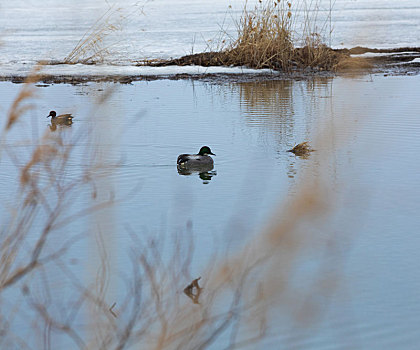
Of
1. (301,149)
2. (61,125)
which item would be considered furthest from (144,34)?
(301,149)

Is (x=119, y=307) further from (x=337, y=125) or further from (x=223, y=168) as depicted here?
(x=223, y=168)

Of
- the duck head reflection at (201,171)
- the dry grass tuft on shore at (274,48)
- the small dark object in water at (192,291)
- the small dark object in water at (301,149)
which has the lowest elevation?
the duck head reflection at (201,171)

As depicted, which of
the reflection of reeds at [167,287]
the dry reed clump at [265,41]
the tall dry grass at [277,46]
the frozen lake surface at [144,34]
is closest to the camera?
the reflection of reeds at [167,287]

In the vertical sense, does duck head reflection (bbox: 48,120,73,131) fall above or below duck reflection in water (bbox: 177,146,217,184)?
above

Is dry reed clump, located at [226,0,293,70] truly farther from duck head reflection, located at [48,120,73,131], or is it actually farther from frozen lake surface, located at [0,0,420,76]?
duck head reflection, located at [48,120,73,131]

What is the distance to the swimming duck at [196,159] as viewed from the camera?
5.83 m

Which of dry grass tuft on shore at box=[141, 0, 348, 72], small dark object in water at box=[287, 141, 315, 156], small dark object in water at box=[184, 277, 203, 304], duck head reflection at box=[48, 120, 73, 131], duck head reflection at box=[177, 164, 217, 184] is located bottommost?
duck head reflection at box=[177, 164, 217, 184]

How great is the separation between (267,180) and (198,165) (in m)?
0.56

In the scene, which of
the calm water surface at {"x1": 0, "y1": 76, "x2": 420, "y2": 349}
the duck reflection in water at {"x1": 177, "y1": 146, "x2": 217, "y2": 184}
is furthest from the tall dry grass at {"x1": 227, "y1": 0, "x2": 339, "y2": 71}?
the duck reflection in water at {"x1": 177, "y1": 146, "x2": 217, "y2": 184}

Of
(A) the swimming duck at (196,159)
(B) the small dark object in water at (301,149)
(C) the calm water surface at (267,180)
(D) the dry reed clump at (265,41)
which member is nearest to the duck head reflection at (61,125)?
(C) the calm water surface at (267,180)

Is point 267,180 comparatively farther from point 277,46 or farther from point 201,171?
point 277,46

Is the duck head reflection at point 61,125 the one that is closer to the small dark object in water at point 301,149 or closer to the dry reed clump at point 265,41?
the small dark object in water at point 301,149

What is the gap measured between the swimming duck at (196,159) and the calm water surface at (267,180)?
10cm

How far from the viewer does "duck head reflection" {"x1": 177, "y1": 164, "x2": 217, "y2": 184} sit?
18.7 feet
